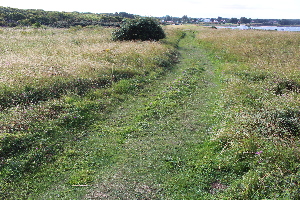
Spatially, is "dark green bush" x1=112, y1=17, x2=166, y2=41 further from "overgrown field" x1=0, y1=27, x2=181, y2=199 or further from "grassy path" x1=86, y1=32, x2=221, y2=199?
"grassy path" x1=86, y1=32, x2=221, y2=199

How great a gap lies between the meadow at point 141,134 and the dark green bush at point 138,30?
1327cm

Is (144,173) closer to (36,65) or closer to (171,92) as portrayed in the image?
(171,92)

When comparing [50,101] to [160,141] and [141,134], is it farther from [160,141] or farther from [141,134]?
[160,141]

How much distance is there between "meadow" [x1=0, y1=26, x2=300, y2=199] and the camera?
202 inches

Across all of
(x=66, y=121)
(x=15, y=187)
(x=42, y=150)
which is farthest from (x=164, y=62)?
(x=15, y=187)

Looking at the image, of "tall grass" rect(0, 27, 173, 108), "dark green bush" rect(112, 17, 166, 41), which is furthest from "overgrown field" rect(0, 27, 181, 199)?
"dark green bush" rect(112, 17, 166, 41)

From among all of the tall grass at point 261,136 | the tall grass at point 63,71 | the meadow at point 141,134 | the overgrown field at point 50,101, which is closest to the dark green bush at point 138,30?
the tall grass at point 63,71

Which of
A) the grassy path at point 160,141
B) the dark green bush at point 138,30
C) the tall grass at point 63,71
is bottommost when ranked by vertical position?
the grassy path at point 160,141

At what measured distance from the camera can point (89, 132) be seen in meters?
7.73

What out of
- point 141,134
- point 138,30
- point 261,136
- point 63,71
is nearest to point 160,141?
point 141,134

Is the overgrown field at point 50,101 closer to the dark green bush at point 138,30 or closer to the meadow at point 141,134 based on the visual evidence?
the meadow at point 141,134

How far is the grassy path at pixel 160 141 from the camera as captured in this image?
17.0 feet

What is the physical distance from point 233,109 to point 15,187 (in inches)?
284

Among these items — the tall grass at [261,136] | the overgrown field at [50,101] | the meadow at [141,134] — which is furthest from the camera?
the overgrown field at [50,101]
